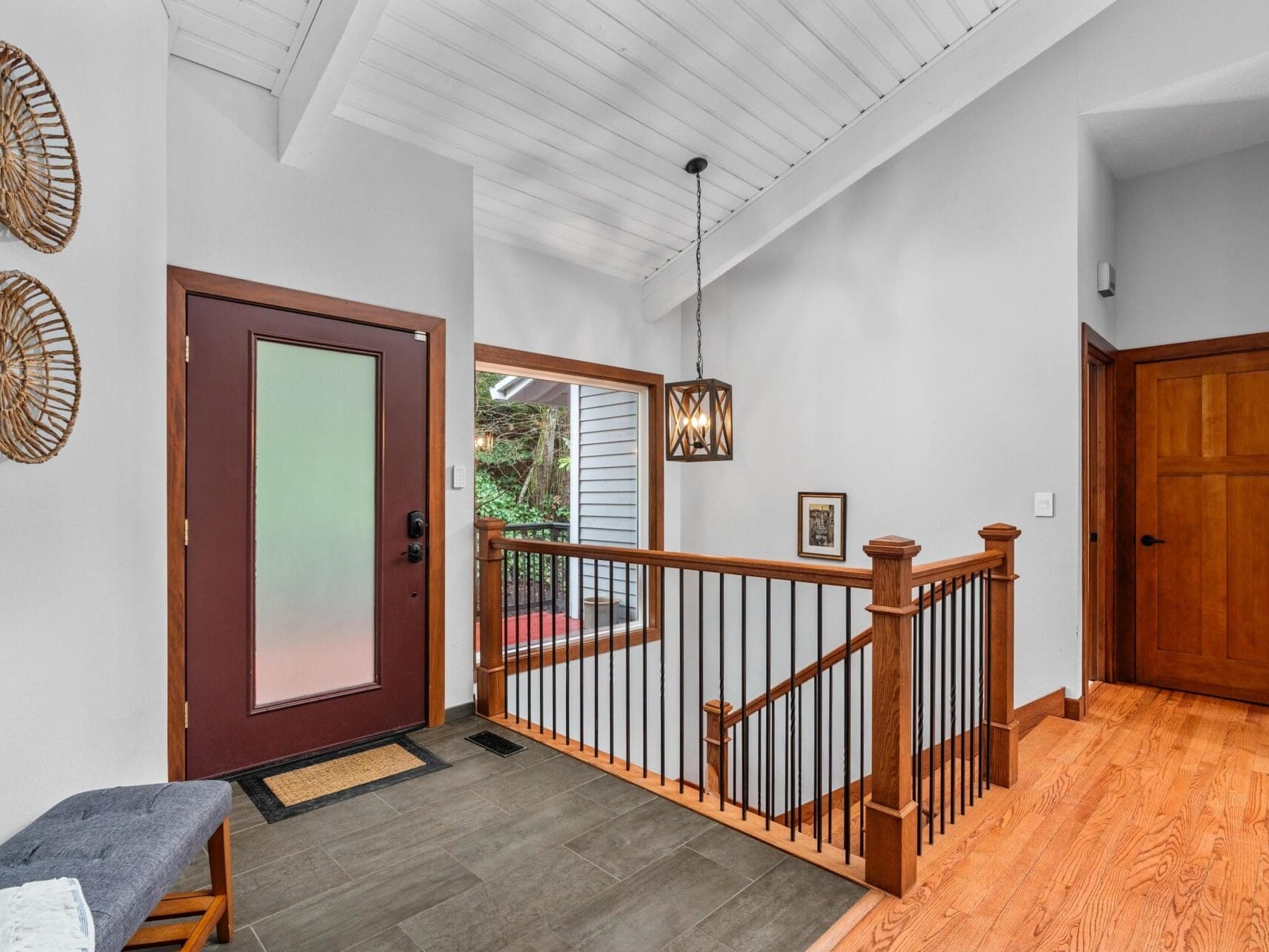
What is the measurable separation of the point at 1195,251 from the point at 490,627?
4.26 m

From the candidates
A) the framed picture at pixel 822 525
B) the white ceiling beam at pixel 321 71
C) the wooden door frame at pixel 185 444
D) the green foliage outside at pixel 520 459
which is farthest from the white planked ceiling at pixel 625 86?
the green foliage outside at pixel 520 459

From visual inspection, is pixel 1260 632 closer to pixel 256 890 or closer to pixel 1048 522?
pixel 1048 522

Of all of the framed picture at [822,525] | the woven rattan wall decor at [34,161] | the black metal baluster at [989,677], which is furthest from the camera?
the framed picture at [822,525]

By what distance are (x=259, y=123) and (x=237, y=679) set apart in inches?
88.3

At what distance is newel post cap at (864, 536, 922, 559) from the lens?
195 cm

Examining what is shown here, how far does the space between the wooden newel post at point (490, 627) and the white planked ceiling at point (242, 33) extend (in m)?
2.11

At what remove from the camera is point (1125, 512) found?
404 centimetres

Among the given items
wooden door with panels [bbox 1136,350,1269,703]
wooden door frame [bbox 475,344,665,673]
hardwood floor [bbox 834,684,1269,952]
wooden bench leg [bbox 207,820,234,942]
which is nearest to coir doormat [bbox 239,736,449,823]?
wooden bench leg [bbox 207,820,234,942]

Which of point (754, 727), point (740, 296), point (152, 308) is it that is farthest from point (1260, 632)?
point (152, 308)

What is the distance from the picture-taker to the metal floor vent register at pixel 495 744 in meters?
3.02

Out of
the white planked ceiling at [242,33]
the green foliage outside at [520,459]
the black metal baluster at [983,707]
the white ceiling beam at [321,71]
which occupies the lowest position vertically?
the black metal baluster at [983,707]

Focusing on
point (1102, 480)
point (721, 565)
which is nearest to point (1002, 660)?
point (721, 565)

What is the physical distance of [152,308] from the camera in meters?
2.32

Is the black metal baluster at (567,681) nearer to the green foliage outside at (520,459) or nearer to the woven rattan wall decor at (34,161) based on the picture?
the green foliage outside at (520,459)
